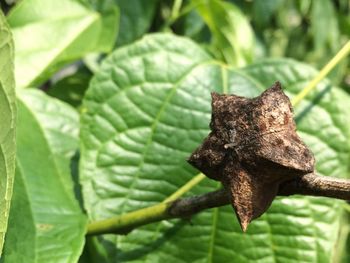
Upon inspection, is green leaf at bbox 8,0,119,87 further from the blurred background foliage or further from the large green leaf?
the large green leaf

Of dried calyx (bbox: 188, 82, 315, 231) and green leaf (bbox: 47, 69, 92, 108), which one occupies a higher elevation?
dried calyx (bbox: 188, 82, 315, 231)

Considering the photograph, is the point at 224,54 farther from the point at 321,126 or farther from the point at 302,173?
the point at 302,173

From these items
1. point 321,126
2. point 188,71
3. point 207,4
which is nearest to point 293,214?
point 321,126

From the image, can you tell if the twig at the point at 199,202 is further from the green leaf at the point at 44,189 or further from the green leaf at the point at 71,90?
the green leaf at the point at 71,90

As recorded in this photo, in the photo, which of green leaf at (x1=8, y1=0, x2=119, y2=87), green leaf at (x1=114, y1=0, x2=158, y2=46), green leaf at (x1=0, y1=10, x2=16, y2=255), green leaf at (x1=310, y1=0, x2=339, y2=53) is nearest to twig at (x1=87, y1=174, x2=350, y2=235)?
green leaf at (x1=0, y1=10, x2=16, y2=255)

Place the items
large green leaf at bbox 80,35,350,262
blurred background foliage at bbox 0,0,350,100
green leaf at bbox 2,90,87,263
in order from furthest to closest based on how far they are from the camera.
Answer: blurred background foliage at bbox 0,0,350,100, large green leaf at bbox 80,35,350,262, green leaf at bbox 2,90,87,263

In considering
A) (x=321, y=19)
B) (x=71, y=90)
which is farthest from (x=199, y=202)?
(x=321, y=19)

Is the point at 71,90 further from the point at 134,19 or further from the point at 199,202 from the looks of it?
the point at 199,202
